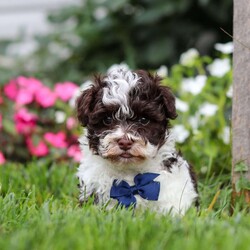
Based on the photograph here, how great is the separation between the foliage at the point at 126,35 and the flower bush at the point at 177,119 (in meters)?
1.03

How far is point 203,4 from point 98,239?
5.94 meters

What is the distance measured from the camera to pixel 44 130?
7559 mm

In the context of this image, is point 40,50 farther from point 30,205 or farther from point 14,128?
point 30,205

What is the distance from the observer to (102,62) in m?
9.24

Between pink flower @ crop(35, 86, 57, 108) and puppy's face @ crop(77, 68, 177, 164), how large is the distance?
10.1 ft

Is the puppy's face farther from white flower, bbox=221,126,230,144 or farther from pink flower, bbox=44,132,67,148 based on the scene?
pink flower, bbox=44,132,67,148

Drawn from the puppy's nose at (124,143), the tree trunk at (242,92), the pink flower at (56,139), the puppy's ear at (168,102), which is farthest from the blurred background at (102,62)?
the puppy's nose at (124,143)

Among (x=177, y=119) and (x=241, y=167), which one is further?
(x=177, y=119)

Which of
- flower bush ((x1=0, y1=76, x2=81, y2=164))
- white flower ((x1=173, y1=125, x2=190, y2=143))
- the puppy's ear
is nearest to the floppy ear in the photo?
the puppy's ear

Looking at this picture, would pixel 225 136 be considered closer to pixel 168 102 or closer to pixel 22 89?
pixel 168 102

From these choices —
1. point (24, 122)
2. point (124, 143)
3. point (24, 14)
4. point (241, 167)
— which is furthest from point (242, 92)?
point (24, 14)

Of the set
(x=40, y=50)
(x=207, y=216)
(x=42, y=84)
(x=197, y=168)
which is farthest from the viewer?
(x=40, y=50)

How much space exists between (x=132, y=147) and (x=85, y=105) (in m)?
0.50

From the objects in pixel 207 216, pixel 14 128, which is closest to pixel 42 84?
pixel 14 128
